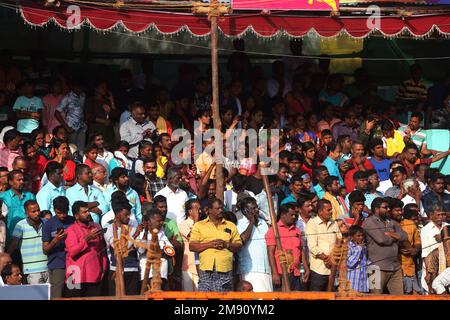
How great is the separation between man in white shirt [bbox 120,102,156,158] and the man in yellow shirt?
285 centimetres

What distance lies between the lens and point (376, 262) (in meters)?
16.6

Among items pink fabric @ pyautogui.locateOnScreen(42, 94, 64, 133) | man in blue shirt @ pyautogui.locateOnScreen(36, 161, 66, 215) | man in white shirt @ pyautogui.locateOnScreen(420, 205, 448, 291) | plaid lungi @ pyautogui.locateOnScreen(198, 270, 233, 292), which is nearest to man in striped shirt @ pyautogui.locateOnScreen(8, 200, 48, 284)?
man in blue shirt @ pyautogui.locateOnScreen(36, 161, 66, 215)

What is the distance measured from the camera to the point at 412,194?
18062 mm

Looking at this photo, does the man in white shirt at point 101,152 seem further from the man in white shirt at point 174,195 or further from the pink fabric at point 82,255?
the pink fabric at point 82,255

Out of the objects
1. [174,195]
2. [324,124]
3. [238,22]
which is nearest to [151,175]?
[174,195]

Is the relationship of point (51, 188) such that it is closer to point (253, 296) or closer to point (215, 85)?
point (215, 85)

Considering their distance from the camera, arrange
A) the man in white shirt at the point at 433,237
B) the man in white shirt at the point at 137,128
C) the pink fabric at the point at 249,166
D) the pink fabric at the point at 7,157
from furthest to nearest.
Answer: the man in white shirt at the point at 137,128, the pink fabric at the point at 249,166, the pink fabric at the point at 7,157, the man in white shirt at the point at 433,237

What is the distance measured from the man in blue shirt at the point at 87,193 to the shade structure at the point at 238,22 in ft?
6.53

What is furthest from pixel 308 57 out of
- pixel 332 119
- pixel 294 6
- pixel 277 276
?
pixel 277 276

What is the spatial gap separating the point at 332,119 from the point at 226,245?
178 inches

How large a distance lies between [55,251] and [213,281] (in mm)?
1945

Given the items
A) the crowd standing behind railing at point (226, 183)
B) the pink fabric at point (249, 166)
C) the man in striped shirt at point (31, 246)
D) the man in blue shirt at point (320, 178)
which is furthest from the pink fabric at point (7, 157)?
the man in blue shirt at point (320, 178)

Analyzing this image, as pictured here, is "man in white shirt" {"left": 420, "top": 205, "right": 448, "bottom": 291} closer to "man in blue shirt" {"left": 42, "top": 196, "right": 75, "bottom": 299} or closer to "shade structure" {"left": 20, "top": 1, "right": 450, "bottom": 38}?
"shade structure" {"left": 20, "top": 1, "right": 450, "bottom": 38}

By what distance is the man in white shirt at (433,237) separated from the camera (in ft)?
55.0
